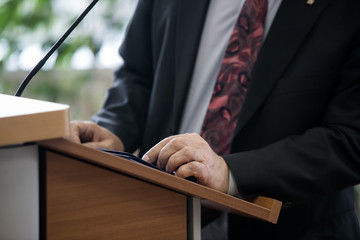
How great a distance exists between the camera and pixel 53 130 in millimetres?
490

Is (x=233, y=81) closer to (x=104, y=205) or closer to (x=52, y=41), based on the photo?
(x=104, y=205)

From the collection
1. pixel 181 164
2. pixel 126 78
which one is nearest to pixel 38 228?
pixel 181 164

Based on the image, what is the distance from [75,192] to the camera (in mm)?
568

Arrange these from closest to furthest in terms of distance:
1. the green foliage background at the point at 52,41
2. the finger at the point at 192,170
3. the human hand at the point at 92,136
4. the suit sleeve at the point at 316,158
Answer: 1. the finger at the point at 192,170
2. the suit sleeve at the point at 316,158
3. the human hand at the point at 92,136
4. the green foliage background at the point at 52,41

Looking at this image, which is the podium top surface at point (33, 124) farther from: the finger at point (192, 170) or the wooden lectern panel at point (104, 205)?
the finger at point (192, 170)

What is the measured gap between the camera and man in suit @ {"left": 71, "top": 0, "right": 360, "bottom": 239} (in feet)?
2.96

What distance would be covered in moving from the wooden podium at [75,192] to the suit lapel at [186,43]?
0.57m

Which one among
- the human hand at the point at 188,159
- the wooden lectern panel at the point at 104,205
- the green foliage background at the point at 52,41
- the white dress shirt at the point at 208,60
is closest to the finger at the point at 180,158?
the human hand at the point at 188,159

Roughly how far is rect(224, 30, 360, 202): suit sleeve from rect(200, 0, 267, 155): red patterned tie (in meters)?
0.18

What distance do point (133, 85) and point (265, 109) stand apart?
0.44 meters

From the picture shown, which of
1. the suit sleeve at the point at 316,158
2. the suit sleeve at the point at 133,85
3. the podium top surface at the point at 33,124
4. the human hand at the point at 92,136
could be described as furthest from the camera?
the suit sleeve at the point at 133,85

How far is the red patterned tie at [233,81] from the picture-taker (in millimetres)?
1119

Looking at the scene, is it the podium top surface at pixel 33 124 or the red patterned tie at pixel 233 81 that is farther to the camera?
the red patterned tie at pixel 233 81

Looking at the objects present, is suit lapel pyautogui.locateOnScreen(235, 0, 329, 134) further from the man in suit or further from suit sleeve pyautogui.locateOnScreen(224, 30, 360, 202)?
suit sleeve pyautogui.locateOnScreen(224, 30, 360, 202)
